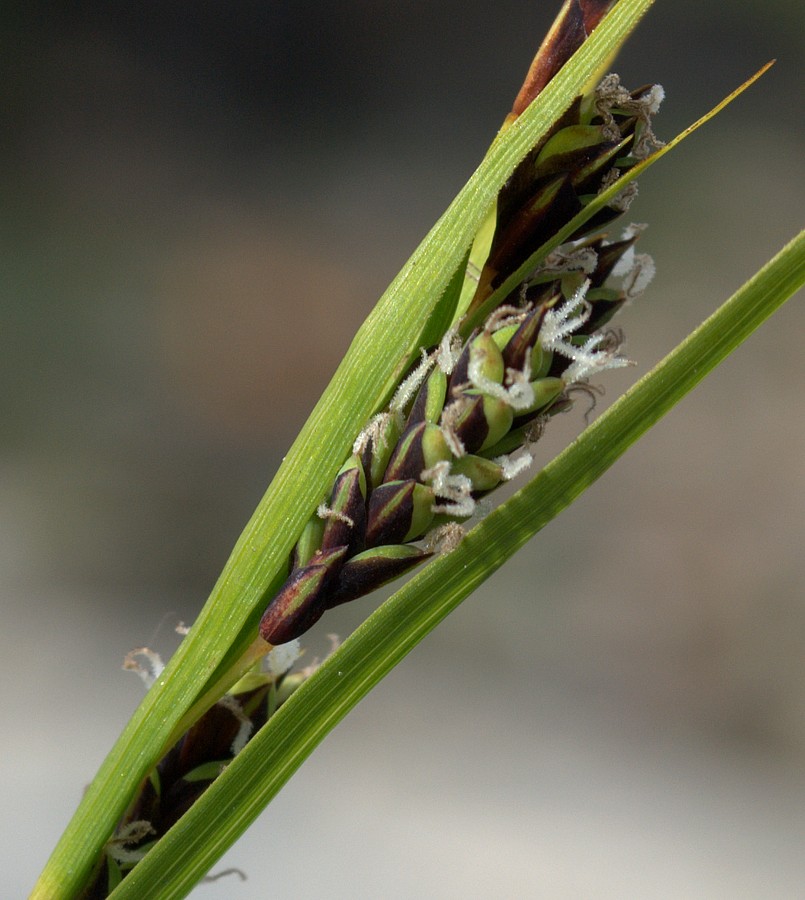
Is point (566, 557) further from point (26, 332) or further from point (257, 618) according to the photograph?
point (257, 618)

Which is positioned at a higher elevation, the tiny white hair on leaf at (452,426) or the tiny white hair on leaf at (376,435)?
the tiny white hair on leaf at (376,435)

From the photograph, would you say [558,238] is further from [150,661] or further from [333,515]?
[150,661]

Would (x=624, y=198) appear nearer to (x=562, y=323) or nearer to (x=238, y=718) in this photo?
(x=562, y=323)

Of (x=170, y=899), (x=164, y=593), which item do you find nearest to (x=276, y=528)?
(x=170, y=899)

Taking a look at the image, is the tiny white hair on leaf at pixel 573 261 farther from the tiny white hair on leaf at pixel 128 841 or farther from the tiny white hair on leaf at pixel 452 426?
the tiny white hair on leaf at pixel 128 841

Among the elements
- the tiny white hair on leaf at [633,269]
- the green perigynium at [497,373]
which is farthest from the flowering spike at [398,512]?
the tiny white hair on leaf at [633,269]

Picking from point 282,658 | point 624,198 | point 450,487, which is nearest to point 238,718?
point 282,658

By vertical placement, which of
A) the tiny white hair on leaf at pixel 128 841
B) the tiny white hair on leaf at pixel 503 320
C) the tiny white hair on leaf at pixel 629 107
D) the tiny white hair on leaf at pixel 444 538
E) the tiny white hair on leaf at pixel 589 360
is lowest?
the tiny white hair on leaf at pixel 128 841
